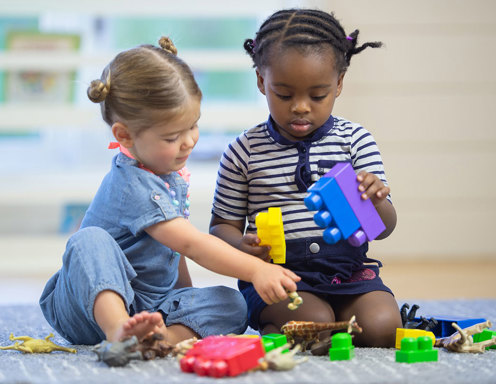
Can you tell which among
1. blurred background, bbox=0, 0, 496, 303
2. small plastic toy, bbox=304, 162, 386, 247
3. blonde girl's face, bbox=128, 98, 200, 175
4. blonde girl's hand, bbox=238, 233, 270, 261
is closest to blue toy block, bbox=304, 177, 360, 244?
small plastic toy, bbox=304, 162, 386, 247

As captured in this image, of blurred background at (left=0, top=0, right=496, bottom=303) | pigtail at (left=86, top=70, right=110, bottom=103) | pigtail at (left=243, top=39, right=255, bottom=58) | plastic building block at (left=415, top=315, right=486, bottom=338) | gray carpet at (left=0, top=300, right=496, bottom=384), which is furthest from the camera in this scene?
blurred background at (left=0, top=0, right=496, bottom=303)

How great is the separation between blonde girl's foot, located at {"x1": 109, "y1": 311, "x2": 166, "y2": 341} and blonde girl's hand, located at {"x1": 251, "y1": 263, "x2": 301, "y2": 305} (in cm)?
15

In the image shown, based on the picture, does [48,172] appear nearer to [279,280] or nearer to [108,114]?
[108,114]

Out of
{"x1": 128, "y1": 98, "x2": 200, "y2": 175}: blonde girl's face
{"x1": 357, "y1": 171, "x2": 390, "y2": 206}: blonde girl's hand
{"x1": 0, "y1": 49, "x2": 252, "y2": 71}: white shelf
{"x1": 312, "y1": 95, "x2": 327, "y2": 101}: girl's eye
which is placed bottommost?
{"x1": 357, "y1": 171, "x2": 390, "y2": 206}: blonde girl's hand

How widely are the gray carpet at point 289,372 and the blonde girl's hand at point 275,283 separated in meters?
0.10

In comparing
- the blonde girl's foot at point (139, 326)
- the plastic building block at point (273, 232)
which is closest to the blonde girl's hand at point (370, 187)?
the plastic building block at point (273, 232)

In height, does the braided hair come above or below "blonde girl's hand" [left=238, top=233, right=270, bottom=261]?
above

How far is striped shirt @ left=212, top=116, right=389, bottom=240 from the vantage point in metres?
1.25

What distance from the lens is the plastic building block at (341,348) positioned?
1.00 m

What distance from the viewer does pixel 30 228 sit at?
277cm

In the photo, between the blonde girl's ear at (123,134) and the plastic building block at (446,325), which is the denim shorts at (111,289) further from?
the plastic building block at (446,325)

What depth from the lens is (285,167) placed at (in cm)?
127

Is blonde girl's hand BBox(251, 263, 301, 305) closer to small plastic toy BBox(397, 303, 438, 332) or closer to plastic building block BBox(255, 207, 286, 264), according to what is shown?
plastic building block BBox(255, 207, 286, 264)

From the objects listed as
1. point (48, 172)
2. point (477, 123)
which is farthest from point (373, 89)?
point (48, 172)
